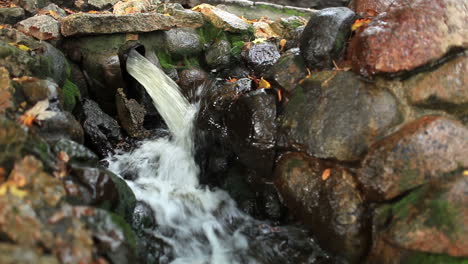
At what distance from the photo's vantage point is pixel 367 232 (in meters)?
3.33

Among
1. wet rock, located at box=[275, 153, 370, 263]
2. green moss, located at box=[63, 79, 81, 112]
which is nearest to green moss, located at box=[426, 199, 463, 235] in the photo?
wet rock, located at box=[275, 153, 370, 263]

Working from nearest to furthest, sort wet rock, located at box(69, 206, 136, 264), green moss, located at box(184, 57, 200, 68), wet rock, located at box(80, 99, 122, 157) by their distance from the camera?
wet rock, located at box(69, 206, 136, 264) < wet rock, located at box(80, 99, 122, 157) < green moss, located at box(184, 57, 200, 68)

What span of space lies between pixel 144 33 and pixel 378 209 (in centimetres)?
477

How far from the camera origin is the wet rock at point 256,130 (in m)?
4.11

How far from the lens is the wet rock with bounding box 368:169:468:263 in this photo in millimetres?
2789

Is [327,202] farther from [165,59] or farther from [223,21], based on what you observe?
[223,21]

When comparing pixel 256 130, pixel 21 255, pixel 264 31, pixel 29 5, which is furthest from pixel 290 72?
pixel 29 5

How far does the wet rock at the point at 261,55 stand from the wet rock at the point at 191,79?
881 mm

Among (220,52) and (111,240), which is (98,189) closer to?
(111,240)

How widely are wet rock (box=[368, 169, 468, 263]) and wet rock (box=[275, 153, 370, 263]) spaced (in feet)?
0.69

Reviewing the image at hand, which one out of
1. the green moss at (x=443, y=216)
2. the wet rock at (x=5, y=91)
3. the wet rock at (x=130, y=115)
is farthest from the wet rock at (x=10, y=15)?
the green moss at (x=443, y=216)

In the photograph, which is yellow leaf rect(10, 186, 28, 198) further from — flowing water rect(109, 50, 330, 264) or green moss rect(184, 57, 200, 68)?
green moss rect(184, 57, 200, 68)

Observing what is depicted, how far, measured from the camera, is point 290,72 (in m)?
4.25

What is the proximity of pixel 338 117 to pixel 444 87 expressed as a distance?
105cm
